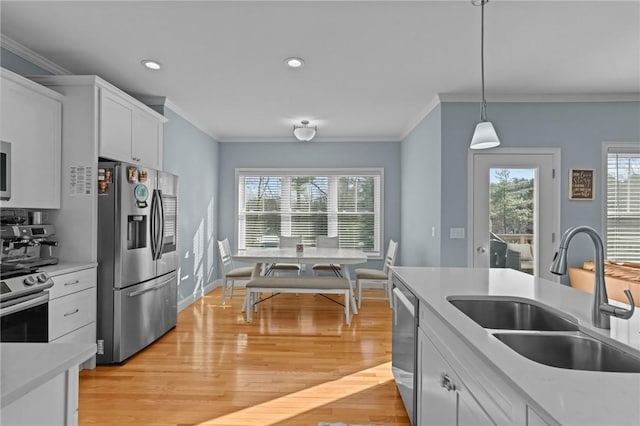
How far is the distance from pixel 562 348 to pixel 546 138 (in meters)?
3.56

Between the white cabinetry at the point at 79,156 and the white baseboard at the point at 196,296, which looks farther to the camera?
the white baseboard at the point at 196,296

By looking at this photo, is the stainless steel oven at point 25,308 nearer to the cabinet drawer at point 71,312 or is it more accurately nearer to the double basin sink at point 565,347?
the cabinet drawer at point 71,312

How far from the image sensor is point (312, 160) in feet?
21.2

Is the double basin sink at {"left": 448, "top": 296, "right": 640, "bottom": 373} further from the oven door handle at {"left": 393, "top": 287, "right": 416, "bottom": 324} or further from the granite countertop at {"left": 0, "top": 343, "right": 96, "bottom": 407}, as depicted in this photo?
the granite countertop at {"left": 0, "top": 343, "right": 96, "bottom": 407}

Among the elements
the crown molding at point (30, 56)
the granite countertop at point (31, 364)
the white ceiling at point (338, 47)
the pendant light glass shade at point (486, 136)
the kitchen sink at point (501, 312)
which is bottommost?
the kitchen sink at point (501, 312)

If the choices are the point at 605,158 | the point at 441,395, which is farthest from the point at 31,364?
the point at 605,158

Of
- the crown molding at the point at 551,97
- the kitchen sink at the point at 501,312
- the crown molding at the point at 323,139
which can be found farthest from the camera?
the crown molding at the point at 323,139

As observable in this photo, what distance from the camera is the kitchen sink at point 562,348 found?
4.00ft

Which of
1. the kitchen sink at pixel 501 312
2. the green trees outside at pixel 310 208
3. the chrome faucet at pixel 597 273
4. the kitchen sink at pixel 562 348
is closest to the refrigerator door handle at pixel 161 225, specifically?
the kitchen sink at pixel 501 312

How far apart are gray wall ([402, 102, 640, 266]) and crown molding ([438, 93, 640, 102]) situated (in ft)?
0.14

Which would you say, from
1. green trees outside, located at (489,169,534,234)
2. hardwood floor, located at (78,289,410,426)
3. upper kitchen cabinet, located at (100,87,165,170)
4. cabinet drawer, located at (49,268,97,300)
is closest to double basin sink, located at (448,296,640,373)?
hardwood floor, located at (78,289,410,426)

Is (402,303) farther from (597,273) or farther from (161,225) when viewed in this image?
(161,225)

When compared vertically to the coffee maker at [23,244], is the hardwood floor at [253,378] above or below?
below

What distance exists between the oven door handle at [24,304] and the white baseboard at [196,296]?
234 cm
